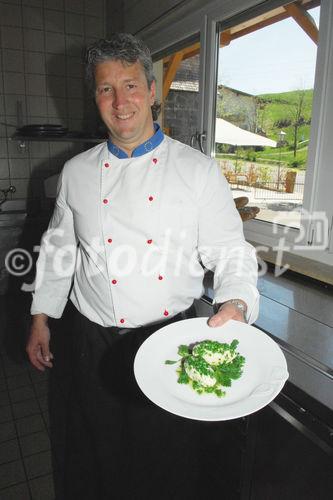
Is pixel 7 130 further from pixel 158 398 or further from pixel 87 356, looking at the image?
pixel 158 398

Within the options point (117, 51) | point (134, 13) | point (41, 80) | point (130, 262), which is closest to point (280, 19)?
point (117, 51)

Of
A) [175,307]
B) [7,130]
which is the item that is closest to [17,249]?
[7,130]

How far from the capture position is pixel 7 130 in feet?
8.89

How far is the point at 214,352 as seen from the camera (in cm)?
79

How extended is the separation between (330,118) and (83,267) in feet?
3.26

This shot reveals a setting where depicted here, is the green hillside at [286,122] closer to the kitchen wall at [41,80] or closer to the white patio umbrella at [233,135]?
the white patio umbrella at [233,135]

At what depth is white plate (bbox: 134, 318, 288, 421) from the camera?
66 centimetres

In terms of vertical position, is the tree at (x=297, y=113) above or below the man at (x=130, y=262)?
above

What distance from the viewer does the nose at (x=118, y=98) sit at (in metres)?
0.97

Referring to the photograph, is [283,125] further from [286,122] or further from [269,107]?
[269,107]

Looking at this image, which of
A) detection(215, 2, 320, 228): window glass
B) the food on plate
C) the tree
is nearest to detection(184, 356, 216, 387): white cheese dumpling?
the food on plate

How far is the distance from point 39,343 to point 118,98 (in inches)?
30.6

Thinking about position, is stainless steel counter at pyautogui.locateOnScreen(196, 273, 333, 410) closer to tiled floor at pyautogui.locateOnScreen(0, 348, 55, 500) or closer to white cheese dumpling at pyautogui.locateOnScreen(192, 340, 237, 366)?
white cheese dumpling at pyautogui.locateOnScreen(192, 340, 237, 366)
